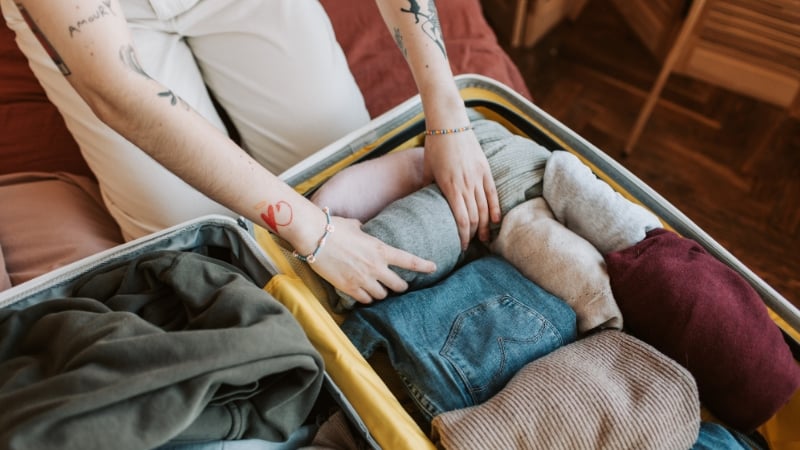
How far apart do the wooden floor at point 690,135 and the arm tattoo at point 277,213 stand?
1.16 m

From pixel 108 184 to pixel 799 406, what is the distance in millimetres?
996

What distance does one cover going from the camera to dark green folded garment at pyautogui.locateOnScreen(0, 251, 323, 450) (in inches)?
17.5

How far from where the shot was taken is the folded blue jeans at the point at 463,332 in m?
0.59

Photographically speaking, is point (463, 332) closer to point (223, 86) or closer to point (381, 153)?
point (381, 153)

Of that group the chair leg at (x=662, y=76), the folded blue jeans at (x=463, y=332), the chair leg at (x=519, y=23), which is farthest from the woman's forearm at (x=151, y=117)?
the chair leg at (x=519, y=23)

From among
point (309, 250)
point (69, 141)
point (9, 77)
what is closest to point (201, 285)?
point (309, 250)

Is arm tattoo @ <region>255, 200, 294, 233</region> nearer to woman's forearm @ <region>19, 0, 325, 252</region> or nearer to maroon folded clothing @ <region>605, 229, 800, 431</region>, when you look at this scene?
woman's forearm @ <region>19, 0, 325, 252</region>

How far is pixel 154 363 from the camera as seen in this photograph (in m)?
0.48

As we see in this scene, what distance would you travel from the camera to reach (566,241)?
0.68 m

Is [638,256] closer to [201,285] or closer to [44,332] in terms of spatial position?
[201,285]

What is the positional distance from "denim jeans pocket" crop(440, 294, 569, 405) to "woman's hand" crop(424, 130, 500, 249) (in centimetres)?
13

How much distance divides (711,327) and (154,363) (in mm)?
572

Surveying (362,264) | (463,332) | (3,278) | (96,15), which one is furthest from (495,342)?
(3,278)

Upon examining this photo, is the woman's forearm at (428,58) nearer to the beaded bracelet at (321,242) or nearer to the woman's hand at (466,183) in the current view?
the woman's hand at (466,183)
